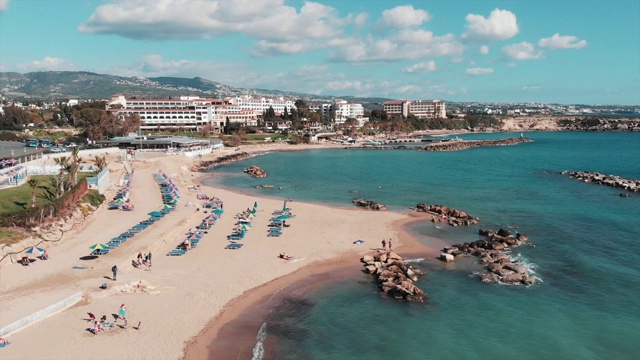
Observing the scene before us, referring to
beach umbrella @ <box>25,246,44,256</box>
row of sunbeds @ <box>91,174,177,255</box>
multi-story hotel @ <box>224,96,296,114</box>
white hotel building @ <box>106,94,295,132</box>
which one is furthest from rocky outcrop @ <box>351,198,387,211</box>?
multi-story hotel @ <box>224,96,296,114</box>

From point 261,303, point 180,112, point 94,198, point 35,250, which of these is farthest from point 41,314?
point 180,112

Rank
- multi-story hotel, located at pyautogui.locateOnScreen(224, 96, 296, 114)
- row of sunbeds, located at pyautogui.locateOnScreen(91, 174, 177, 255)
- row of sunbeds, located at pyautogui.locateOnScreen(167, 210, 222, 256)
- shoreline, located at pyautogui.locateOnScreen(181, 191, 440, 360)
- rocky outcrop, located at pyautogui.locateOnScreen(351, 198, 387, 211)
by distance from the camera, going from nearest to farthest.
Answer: shoreline, located at pyautogui.locateOnScreen(181, 191, 440, 360)
row of sunbeds, located at pyautogui.locateOnScreen(91, 174, 177, 255)
row of sunbeds, located at pyautogui.locateOnScreen(167, 210, 222, 256)
rocky outcrop, located at pyautogui.locateOnScreen(351, 198, 387, 211)
multi-story hotel, located at pyautogui.locateOnScreen(224, 96, 296, 114)

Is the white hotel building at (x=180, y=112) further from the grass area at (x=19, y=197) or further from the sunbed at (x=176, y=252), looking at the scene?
the sunbed at (x=176, y=252)

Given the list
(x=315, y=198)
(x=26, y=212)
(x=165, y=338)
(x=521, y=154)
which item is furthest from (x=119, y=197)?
(x=521, y=154)

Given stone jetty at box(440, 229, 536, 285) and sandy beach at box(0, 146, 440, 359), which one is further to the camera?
stone jetty at box(440, 229, 536, 285)

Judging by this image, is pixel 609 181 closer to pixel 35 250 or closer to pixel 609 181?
pixel 609 181

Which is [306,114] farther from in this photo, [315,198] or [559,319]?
[559,319]

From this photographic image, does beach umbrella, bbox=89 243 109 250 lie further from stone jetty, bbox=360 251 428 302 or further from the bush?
stone jetty, bbox=360 251 428 302
